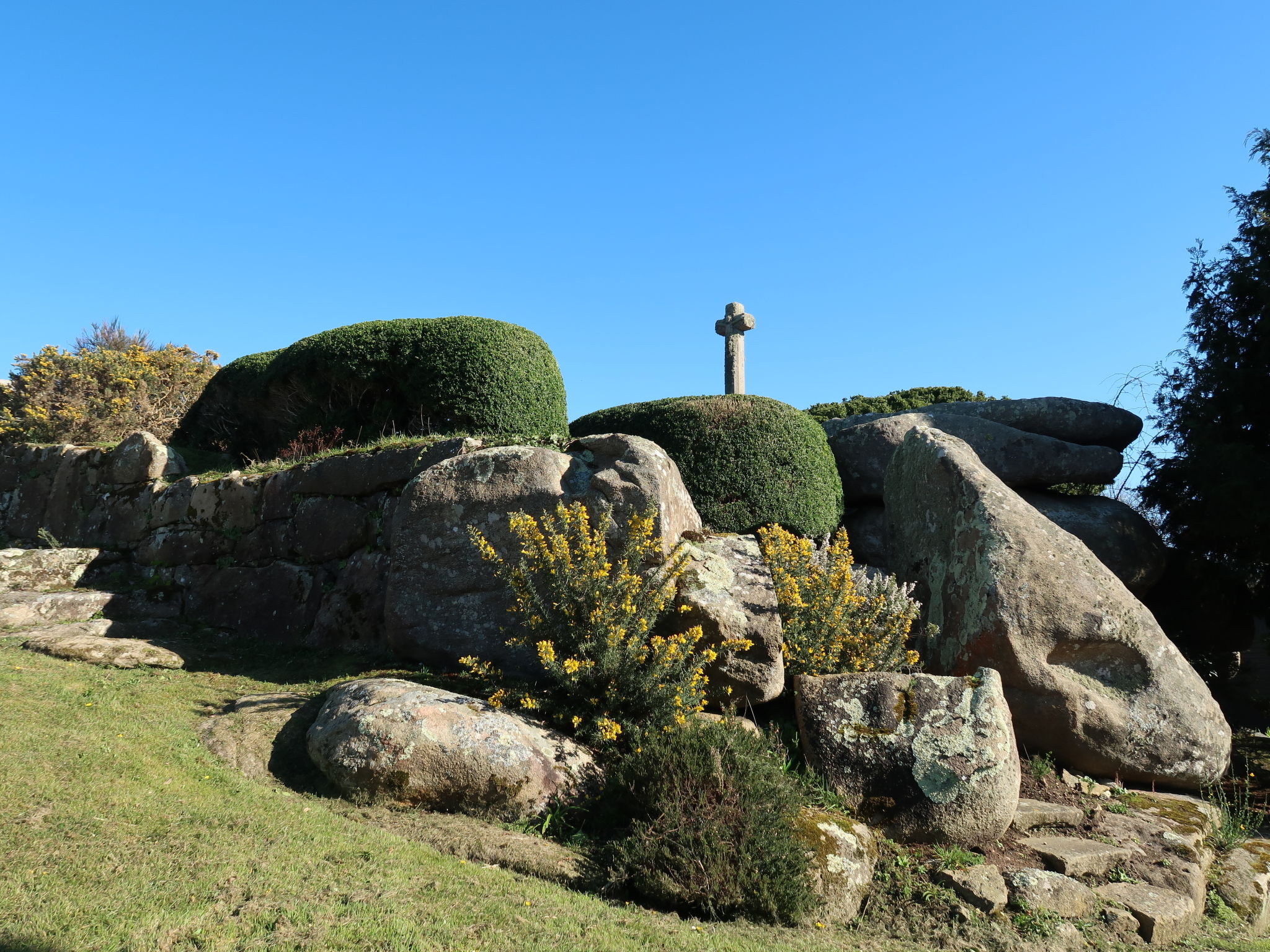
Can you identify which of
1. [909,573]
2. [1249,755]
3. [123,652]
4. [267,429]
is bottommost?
[1249,755]

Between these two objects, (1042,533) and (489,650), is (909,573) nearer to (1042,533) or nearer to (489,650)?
A: (1042,533)

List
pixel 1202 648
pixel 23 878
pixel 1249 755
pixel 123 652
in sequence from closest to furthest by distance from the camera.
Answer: pixel 23 878
pixel 123 652
pixel 1249 755
pixel 1202 648

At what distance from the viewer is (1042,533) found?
7.82 m

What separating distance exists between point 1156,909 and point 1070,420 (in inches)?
304

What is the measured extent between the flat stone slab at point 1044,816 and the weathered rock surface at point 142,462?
36.2ft

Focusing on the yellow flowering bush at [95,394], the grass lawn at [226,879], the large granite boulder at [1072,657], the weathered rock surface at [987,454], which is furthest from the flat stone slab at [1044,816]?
the yellow flowering bush at [95,394]

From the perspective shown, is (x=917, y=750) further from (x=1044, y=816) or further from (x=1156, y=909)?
(x=1156, y=909)

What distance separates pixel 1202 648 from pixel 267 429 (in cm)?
1341

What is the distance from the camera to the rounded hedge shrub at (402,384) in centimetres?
1132

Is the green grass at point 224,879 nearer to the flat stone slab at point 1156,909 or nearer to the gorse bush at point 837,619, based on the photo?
the flat stone slab at point 1156,909

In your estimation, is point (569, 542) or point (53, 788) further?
point (569, 542)

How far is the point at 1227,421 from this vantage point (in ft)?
32.9

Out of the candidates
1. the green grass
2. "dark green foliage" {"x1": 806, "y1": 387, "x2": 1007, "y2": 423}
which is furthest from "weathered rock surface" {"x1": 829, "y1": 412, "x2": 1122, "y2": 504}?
the green grass

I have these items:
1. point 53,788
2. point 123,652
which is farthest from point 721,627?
point 123,652
